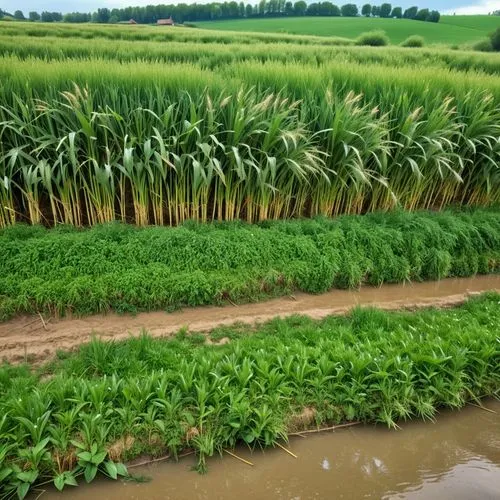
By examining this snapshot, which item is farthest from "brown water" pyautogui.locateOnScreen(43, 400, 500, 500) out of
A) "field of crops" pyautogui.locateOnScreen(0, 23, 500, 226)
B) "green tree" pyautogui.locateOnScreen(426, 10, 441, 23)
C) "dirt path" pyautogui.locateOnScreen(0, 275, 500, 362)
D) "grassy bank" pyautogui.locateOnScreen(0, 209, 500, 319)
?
"green tree" pyautogui.locateOnScreen(426, 10, 441, 23)

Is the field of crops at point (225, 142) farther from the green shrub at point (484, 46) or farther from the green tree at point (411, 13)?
the green tree at point (411, 13)

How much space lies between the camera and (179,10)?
127 feet

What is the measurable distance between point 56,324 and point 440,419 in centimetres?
297

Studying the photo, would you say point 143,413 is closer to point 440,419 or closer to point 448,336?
point 440,419

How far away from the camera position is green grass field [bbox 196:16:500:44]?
3600cm

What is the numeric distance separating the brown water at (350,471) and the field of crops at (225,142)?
8.47ft

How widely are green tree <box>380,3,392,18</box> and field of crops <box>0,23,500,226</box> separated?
4807 centimetres

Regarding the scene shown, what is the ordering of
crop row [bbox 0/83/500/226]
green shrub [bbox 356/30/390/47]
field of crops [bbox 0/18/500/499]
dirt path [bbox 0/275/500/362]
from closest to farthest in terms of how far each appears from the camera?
field of crops [bbox 0/18/500/499] < dirt path [bbox 0/275/500/362] < crop row [bbox 0/83/500/226] < green shrub [bbox 356/30/390/47]

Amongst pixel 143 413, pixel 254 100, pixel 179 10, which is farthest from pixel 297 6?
pixel 143 413

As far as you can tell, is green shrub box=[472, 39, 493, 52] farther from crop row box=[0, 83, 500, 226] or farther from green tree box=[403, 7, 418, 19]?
green tree box=[403, 7, 418, 19]

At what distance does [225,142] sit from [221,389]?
277cm

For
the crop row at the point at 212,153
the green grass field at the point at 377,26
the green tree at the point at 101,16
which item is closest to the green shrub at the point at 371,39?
the green grass field at the point at 377,26

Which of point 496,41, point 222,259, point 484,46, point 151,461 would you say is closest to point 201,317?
point 222,259

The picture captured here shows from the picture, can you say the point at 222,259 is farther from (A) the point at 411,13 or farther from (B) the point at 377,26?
(A) the point at 411,13
